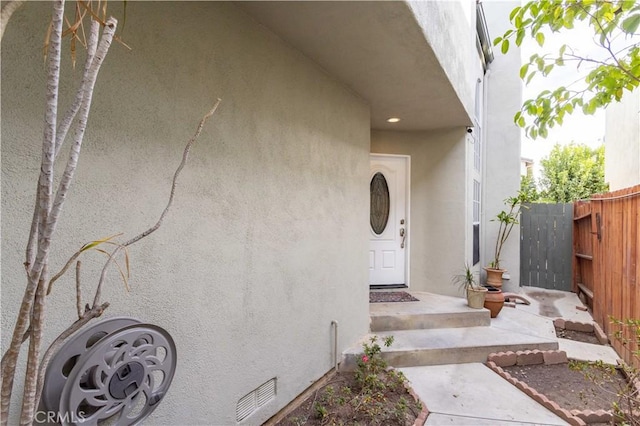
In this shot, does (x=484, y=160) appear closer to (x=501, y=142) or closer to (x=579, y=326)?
(x=501, y=142)

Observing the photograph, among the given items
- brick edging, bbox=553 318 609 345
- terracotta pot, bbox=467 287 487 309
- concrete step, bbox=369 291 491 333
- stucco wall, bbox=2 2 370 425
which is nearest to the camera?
stucco wall, bbox=2 2 370 425

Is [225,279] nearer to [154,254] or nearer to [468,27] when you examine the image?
[154,254]

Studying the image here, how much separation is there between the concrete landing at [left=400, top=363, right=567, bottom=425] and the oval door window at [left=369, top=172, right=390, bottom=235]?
240 centimetres

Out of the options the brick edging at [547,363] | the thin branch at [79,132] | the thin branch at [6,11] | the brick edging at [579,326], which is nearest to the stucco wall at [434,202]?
the brick edging at [547,363]

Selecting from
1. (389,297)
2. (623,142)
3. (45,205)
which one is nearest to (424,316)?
(389,297)

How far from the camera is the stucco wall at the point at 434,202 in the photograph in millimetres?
5375

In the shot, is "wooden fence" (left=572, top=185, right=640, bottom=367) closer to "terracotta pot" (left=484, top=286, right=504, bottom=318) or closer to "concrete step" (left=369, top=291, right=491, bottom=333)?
"terracotta pot" (left=484, top=286, right=504, bottom=318)

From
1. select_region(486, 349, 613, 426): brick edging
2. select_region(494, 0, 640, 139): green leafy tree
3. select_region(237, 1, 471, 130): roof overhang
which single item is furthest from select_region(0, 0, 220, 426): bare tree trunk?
select_region(486, 349, 613, 426): brick edging

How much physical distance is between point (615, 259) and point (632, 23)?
12.5 feet

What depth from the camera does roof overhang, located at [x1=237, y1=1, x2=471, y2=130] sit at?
2.32 meters

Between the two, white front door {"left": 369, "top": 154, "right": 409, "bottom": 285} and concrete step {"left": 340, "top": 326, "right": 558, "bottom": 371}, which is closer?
concrete step {"left": 340, "top": 326, "right": 558, "bottom": 371}

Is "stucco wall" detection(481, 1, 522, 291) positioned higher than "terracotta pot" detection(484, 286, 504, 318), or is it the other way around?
"stucco wall" detection(481, 1, 522, 291)

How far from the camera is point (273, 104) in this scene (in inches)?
106

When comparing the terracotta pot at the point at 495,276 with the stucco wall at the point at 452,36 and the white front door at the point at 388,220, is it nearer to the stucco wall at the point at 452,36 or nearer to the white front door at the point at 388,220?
the white front door at the point at 388,220
